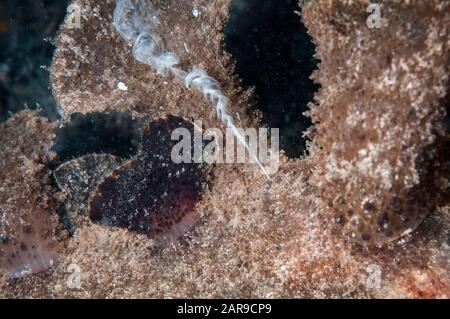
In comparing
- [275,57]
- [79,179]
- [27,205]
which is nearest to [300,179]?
[275,57]

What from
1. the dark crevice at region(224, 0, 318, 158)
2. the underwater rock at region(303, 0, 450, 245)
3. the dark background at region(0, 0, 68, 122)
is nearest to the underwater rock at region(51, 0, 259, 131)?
the dark crevice at region(224, 0, 318, 158)

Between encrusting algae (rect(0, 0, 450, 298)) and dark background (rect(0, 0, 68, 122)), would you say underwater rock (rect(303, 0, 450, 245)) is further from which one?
dark background (rect(0, 0, 68, 122))

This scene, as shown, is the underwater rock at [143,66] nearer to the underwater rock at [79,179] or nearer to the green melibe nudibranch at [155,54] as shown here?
the green melibe nudibranch at [155,54]

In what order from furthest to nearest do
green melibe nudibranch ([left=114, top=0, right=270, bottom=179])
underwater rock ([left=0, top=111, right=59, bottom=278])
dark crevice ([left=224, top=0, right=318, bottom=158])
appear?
underwater rock ([left=0, top=111, right=59, bottom=278])
dark crevice ([left=224, top=0, right=318, bottom=158])
green melibe nudibranch ([left=114, top=0, right=270, bottom=179])

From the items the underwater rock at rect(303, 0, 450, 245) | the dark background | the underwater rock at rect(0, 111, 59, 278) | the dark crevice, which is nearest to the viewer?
the underwater rock at rect(303, 0, 450, 245)

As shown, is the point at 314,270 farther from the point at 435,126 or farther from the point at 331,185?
the point at 435,126

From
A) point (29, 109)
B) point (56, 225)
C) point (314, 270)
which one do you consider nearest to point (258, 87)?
point (314, 270)
